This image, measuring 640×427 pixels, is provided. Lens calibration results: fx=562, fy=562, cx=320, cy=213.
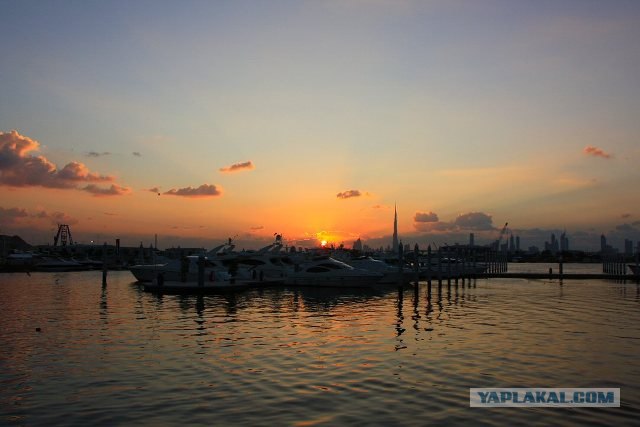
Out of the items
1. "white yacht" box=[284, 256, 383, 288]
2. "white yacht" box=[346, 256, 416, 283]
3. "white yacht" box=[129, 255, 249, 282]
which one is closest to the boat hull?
"white yacht" box=[284, 256, 383, 288]

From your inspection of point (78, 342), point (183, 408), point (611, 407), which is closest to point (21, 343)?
point (78, 342)

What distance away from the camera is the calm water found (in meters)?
12.5

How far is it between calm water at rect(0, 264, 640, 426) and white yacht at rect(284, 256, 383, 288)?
15622 millimetres

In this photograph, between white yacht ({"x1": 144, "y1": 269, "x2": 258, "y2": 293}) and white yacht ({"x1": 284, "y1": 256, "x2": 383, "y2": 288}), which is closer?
white yacht ({"x1": 144, "y1": 269, "x2": 258, "y2": 293})

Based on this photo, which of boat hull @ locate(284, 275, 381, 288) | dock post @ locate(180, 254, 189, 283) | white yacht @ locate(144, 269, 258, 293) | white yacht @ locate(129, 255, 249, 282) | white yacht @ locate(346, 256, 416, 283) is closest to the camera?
white yacht @ locate(144, 269, 258, 293)

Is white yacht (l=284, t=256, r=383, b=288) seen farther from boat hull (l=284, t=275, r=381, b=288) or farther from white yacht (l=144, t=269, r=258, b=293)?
white yacht (l=144, t=269, r=258, b=293)

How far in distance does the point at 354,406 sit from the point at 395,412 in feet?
3.21

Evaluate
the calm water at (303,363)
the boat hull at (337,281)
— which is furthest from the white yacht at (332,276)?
the calm water at (303,363)

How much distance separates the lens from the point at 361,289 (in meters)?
50.7

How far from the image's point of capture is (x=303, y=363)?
17.6 metres

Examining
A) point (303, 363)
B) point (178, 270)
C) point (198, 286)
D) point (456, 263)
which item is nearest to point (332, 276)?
point (198, 286)

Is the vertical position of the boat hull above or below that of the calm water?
above

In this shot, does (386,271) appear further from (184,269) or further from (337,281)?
(184,269)

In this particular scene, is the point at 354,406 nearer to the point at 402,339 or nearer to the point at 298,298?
the point at 402,339
